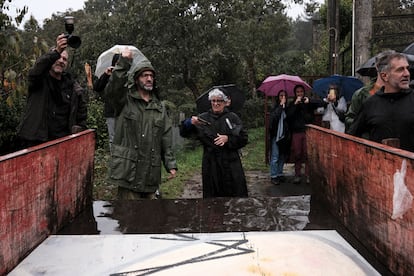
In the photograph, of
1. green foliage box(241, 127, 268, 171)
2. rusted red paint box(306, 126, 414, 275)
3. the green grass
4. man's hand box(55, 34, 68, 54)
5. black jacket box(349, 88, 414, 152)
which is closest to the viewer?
rusted red paint box(306, 126, 414, 275)

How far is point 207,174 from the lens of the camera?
15.5 feet

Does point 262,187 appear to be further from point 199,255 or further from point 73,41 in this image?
point 199,255

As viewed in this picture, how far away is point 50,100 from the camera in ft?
13.7

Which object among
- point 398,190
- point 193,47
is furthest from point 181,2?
point 398,190

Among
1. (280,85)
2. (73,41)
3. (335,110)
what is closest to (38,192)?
(73,41)

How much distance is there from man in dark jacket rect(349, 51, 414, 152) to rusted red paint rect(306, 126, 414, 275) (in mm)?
353

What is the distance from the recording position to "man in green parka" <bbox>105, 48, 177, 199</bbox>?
399cm

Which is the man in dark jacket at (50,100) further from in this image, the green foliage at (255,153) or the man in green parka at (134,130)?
the green foliage at (255,153)

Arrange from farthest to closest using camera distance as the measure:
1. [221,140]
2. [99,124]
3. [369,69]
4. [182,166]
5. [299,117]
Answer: [99,124] → [182,166] → [299,117] → [369,69] → [221,140]

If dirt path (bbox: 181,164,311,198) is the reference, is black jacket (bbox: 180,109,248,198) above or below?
above

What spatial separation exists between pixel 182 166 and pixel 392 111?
7.20 meters

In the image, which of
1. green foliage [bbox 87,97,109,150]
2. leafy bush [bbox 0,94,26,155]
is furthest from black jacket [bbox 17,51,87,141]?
green foliage [bbox 87,97,109,150]

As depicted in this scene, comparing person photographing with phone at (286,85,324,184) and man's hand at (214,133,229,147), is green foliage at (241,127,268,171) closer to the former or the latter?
person photographing with phone at (286,85,324,184)

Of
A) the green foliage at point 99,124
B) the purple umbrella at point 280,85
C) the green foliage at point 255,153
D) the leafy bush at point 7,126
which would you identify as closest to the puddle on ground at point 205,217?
the leafy bush at point 7,126
